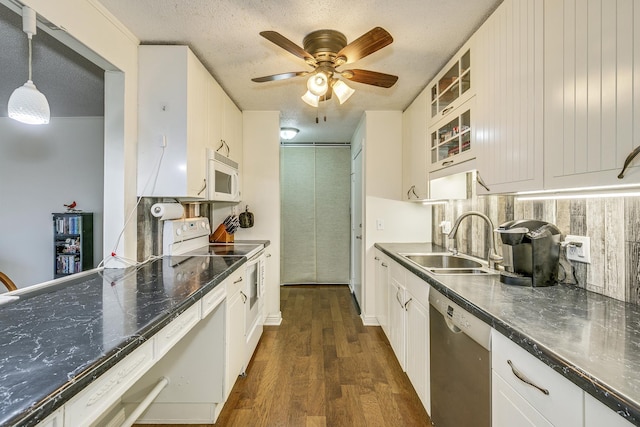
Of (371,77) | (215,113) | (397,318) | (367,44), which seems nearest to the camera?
(367,44)

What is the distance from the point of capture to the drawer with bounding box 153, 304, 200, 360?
1.04m

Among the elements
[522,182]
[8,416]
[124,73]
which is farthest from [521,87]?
[124,73]

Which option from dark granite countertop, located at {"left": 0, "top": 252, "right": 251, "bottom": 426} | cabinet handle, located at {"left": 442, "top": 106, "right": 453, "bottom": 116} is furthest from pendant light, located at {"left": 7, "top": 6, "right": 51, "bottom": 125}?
cabinet handle, located at {"left": 442, "top": 106, "right": 453, "bottom": 116}

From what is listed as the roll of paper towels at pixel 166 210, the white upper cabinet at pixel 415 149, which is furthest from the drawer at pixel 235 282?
the white upper cabinet at pixel 415 149

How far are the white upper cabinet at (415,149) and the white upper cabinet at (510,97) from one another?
85 cm

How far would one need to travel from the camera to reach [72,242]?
3.40m

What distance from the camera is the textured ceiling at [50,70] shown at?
1852 millimetres

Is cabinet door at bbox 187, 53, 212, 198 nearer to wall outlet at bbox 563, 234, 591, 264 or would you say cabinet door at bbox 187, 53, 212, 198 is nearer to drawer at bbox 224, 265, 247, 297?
drawer at bbox 224, 265, 247, 297

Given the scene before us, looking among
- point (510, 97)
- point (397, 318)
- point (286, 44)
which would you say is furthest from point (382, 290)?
point (286, 44)

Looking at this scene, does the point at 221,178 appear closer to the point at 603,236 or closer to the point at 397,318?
the point at 397,318

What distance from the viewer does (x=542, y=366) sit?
82 centimetres

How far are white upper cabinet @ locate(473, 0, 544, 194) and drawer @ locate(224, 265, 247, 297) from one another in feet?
5.17

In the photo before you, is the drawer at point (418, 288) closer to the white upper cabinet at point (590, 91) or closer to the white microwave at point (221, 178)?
the white upper cabinet at point (590, 91)

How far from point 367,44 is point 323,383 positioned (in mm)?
2213
